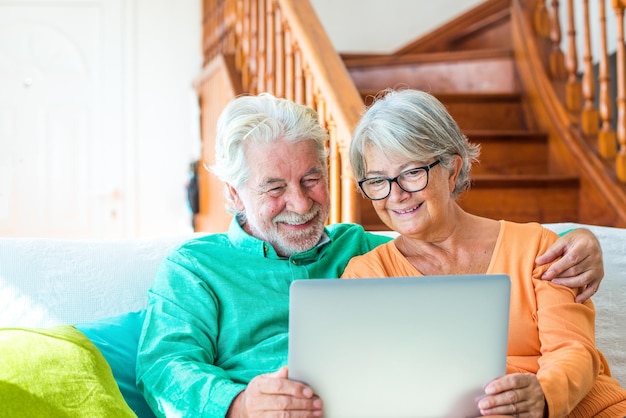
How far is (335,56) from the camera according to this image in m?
2.88

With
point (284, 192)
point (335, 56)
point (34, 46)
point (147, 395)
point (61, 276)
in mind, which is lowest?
point (147, 395)

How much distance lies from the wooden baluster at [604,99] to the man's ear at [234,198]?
6.31 ft

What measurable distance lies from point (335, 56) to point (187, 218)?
118 inches

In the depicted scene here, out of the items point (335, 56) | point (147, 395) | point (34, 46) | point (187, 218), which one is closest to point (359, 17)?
point (187, 218)

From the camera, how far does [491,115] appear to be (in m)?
4.02

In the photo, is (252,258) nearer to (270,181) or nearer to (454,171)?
(270,181)

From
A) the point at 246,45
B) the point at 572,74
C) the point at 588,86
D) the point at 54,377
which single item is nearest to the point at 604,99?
the point at 588,86

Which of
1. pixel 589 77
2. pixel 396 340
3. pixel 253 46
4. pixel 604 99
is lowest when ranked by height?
pixel 396 340

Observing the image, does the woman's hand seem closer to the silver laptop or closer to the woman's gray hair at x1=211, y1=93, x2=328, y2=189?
the silver laptop

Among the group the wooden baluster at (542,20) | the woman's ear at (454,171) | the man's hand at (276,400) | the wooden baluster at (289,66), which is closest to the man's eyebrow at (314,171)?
the woman's ear at (454,171)

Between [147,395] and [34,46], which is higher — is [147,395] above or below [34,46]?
below

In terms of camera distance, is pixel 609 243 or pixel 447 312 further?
pixel 609 243

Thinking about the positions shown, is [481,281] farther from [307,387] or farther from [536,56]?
[536,56]

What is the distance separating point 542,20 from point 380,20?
1815mm
